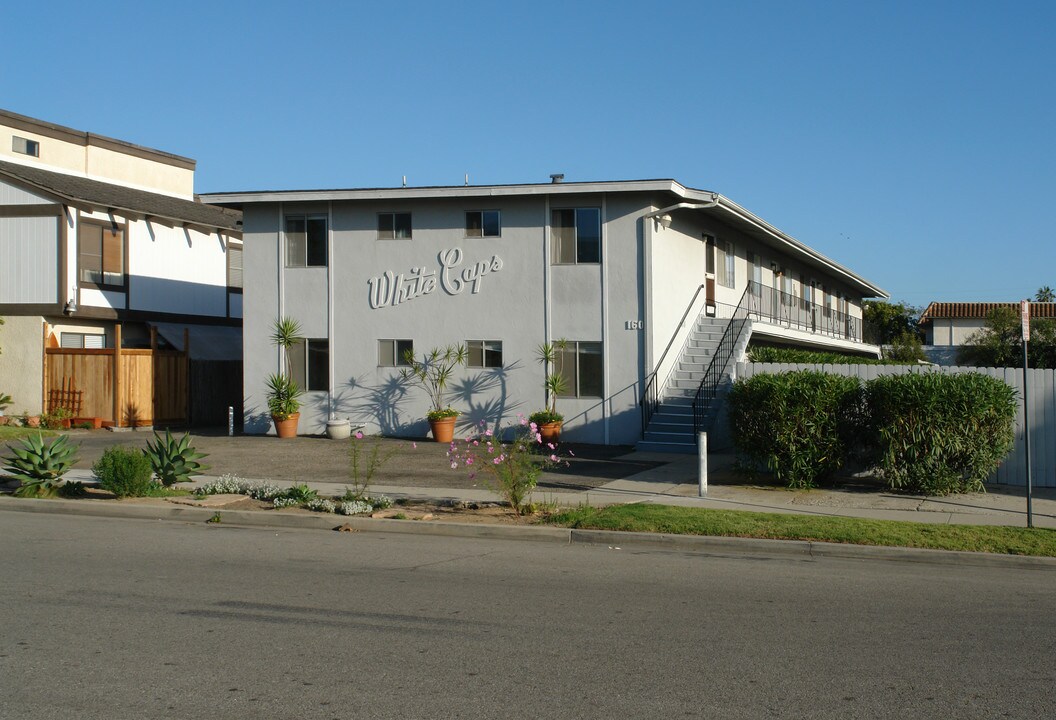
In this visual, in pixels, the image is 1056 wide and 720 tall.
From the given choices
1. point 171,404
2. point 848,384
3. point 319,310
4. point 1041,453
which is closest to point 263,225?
point 319,310

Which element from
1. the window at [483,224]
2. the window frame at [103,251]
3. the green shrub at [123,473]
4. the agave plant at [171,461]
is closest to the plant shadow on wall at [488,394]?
the window at [483,224]

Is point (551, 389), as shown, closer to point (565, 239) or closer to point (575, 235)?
point (565, 239)

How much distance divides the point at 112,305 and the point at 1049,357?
1546 inches

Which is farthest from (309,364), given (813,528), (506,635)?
(506,635)

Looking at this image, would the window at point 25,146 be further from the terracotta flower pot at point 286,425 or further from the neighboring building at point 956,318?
the neighboring building at point 956,318

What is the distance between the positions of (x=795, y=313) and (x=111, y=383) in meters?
21.8

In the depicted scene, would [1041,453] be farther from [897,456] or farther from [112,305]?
[112,305]

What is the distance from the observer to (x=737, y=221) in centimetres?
2677

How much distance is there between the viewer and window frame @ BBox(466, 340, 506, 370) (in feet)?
78.4

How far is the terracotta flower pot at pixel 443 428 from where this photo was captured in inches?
909

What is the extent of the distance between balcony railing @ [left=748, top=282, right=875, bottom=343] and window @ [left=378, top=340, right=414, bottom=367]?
28.7 feet

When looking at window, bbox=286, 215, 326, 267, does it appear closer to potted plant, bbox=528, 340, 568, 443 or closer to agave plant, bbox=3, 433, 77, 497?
potted plant, bbox=528, 340, 568, 443

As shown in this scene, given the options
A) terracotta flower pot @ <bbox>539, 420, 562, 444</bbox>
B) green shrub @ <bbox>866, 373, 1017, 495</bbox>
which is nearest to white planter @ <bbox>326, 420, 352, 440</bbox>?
terracotta flower pot @ <bbox>539, 420, 562, 444</bbox>

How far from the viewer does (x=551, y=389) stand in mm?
23000
